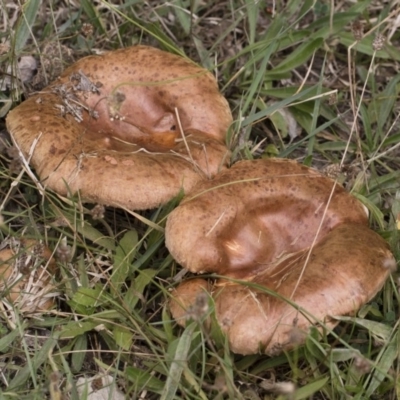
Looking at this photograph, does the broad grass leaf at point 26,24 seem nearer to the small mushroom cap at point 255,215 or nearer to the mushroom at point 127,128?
the mushroom at point 127,128

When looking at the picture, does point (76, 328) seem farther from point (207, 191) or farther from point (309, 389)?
point (309, 389)

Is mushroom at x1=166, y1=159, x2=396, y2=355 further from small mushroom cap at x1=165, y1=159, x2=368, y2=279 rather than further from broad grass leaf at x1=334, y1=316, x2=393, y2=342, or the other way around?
broad grass leaf at x1=334, y1=316, x2=393, y2=342

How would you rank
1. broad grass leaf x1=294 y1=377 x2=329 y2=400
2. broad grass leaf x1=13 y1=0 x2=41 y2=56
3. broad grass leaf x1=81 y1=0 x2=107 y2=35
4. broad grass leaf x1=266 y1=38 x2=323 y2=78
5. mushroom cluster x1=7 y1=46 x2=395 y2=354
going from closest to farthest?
broad grass leaf x1=294 y1=377 x2=329 y2=400
mushroom cluster x1=7 y1=46 x2=395 y2=354
broad grass leaf x1=13 y1=0 x2=41 y2=56
broad grass leaf x1=266 y1=38 x2=323 y2=78
broad grass leaf x1=81 y1=0 x2=107 y2=35

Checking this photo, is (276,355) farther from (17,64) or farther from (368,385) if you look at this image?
(17,64)

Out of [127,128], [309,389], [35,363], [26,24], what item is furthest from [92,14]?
[309,389]

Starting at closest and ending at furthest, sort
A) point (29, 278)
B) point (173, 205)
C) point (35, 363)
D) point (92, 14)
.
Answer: point (35, 363)
point (29, 278)
point (173, 205)
point (92, 14)

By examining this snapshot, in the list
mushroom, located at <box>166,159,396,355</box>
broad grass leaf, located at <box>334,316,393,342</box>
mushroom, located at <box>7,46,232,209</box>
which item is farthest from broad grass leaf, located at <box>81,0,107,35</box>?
broad grass leaf, located at <box>334,316,393,342</box>
